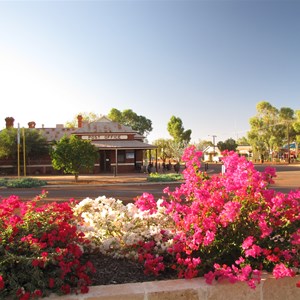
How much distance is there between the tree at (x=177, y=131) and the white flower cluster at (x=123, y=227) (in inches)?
2409

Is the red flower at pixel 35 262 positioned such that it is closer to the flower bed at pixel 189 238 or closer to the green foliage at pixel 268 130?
the flower bed at pixel 189 238

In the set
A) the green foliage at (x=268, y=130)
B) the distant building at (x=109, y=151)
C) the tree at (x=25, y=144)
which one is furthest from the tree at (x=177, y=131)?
the tree at (x=25, y=144)

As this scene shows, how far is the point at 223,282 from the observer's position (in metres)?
3.23

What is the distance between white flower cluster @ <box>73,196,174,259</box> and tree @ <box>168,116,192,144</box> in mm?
61185

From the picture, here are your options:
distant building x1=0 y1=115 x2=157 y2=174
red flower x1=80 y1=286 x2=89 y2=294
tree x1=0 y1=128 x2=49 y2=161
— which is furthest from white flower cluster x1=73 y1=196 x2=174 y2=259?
tree x1=0 y1=128 x2=49 y2=161

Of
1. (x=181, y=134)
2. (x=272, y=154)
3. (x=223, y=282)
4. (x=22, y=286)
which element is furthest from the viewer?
(x=272, y=154)

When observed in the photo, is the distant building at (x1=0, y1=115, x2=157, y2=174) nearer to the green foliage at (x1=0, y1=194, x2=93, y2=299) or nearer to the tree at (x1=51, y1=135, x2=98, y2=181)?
the tree at (x1=51, y1=135, x2=98, y2=181)

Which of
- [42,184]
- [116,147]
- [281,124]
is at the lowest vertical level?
[42,184]

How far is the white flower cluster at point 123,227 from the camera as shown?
4129 millimetres

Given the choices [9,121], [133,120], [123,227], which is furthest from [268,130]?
[123,227]

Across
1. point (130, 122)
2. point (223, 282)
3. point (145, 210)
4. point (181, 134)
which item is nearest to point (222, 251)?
point (223, 282)

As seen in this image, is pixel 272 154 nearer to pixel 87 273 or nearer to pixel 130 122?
pixel 130 122

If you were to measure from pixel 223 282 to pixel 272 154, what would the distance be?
72.6m

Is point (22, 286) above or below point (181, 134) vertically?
below
